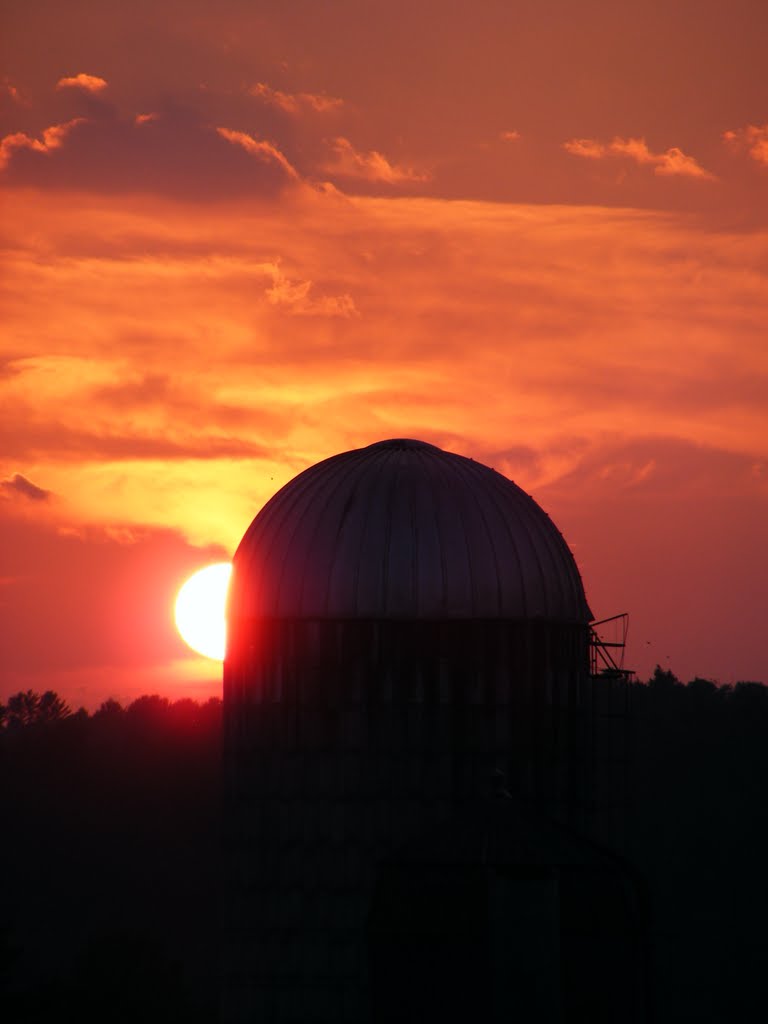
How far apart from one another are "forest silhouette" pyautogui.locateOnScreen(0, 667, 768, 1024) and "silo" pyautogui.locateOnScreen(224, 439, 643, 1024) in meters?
19.1

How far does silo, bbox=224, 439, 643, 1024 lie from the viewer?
4025cm

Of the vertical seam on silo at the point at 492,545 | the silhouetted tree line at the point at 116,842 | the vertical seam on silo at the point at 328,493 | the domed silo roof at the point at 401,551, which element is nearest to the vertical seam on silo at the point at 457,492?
the domed silo roof at the point at 401,551

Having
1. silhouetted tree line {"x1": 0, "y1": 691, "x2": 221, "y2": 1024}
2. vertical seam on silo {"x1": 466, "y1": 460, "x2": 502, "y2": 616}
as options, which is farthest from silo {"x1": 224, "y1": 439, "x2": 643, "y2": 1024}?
silhouetted tree line {"x1": 0, "y1": 691, "x2": 221, "y2": 1024}

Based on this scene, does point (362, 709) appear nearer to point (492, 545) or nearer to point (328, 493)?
point (492, 545)

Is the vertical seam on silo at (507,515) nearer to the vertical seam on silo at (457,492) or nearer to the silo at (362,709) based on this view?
the silo at (362,709)

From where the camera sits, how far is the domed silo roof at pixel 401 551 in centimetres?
4056

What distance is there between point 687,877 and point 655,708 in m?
18.1

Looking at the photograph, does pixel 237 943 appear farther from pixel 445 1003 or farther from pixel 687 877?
pixel 687 877

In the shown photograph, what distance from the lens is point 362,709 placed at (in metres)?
40.3

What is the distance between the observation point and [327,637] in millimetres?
40562

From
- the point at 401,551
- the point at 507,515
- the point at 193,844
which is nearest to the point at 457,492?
the point at 507,515

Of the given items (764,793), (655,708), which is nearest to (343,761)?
(764,793)

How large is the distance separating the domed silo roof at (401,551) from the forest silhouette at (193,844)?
70.8 ft

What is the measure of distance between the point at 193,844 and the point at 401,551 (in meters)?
46.7
